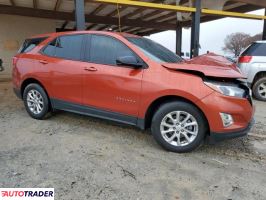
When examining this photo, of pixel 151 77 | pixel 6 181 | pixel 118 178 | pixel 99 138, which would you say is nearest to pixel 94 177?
pixel 118 178

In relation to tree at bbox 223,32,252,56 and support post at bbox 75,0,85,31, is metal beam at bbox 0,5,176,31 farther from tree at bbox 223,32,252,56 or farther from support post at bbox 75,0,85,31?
tree at bbox 223,32,252,56

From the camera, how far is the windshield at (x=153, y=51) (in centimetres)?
419

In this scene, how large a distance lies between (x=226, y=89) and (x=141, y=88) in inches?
45.0

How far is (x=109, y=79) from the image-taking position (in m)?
4.23

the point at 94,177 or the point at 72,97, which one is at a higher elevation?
the point at 72,97

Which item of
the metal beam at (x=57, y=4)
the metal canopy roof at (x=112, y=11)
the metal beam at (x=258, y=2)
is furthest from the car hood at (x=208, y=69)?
the metal beam at (x=57, y=4)

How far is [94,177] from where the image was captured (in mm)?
3162

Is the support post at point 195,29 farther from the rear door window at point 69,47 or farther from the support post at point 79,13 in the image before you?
the rear door window at point 69,47

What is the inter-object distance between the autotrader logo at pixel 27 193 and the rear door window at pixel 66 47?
96.1 inches

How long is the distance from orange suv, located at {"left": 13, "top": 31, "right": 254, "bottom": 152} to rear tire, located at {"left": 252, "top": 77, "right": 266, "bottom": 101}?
4306mm

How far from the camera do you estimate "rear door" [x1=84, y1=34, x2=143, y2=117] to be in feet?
13.3

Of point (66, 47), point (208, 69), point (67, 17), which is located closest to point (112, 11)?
point (67, 17)

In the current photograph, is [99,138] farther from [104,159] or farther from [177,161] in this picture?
[177,161]

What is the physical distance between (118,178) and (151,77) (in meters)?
1.48
